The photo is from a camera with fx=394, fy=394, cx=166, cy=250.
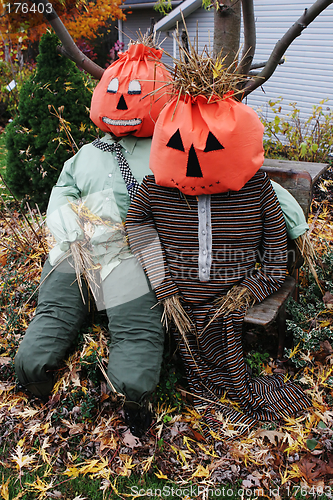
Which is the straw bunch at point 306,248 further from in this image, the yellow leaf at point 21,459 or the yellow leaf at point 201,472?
the yellow leaf at point 21,459

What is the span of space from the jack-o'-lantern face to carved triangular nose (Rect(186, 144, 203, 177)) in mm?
598

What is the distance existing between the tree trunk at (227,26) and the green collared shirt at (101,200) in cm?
86

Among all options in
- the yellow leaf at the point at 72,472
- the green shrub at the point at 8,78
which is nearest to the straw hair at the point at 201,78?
the yellow leaf at the point at 72,472

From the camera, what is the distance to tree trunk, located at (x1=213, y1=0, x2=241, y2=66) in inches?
109

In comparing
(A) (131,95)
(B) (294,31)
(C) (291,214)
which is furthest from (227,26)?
(C) (291,214)

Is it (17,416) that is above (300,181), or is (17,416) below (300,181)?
below

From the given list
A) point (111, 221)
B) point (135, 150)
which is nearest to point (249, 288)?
point (111, 221)

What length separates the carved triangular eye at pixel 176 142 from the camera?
2.23m

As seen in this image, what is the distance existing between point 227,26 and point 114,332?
2.30 m

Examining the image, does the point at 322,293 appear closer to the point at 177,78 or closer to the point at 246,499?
the point at 246,499

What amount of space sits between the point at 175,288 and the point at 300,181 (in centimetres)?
121

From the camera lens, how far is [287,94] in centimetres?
977

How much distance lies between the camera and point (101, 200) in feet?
9.56

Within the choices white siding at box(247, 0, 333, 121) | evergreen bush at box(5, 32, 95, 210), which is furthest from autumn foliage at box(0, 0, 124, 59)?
white siding at box(247, 0, 333, 121)
